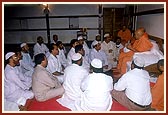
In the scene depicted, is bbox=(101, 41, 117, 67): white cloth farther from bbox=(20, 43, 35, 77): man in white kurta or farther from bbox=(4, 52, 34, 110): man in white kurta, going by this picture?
bbox=(4, 52, 34, 110): man in white kurta

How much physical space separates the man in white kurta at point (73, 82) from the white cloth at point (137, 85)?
51 centimetres

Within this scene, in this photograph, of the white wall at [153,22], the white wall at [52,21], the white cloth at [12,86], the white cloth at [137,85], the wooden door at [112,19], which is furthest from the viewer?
the wooden door at [112,19]

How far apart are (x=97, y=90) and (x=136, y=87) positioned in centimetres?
46

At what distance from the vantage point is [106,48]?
4820 mm

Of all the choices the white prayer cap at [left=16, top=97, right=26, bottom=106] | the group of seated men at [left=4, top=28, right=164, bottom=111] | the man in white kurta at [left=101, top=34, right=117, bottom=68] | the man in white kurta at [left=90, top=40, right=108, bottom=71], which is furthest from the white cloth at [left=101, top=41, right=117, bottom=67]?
the white prayer cap at [left=16, top=97, right=26, bottom=106]

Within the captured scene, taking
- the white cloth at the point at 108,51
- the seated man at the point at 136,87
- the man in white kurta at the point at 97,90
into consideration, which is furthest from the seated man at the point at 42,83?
the white cloth at the point at 108,51

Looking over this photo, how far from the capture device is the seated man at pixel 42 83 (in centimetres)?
265

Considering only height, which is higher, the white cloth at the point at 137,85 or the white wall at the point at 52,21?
the white wall at the point at 52,21

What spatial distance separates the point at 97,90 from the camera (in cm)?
226

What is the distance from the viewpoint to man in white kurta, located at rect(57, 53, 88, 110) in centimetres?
262

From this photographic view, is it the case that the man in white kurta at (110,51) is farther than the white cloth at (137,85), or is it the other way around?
the man in white kurta at (110,51)

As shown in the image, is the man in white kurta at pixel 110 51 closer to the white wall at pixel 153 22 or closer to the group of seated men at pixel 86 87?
the white wall at pixel 153 22

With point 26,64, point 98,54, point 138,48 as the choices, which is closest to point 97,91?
point 138,48

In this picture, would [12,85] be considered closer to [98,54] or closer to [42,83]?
[42,83]
